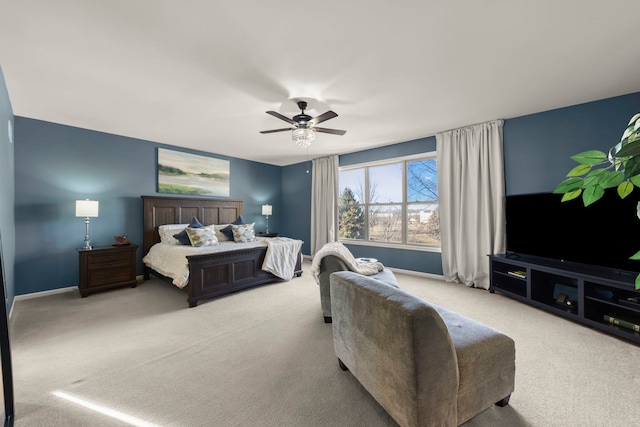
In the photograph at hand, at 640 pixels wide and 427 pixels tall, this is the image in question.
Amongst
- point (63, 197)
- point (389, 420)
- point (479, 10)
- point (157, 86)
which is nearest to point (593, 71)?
point (479, 10)

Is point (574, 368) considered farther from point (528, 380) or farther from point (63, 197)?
point (63, 197)

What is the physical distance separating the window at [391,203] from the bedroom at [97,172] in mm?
288

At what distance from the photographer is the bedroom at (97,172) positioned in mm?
3096

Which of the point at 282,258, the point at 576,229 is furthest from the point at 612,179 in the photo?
the point at 282,258

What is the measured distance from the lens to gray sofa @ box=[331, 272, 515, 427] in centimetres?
123

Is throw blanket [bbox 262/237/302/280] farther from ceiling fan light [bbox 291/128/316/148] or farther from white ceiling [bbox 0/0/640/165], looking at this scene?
white ceiling [bbox 0/0/640/165]

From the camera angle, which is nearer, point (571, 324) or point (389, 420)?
point (389, 420)

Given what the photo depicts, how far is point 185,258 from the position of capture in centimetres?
340

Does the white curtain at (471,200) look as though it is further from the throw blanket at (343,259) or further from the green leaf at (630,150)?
the green leaf at (630,150)

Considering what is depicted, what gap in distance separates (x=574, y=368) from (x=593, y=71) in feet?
8.69

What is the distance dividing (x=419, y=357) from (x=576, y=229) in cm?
299

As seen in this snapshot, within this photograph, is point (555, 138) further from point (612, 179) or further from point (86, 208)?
point (86, 208)

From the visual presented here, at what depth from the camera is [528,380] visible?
186 centimetres

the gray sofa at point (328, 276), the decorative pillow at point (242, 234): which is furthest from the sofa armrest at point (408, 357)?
the decorative pillow at point (242, 234)
